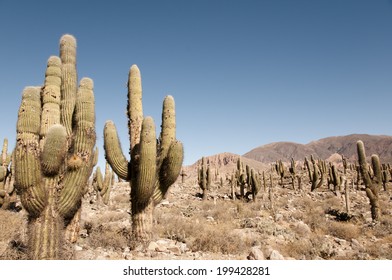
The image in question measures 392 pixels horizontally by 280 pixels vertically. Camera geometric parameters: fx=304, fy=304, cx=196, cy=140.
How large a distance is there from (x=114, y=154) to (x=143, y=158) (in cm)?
96

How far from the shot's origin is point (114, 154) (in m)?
8.15

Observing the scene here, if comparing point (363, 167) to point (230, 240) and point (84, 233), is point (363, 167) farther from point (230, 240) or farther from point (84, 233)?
point (84, 233)

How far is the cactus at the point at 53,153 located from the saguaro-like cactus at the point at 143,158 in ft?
4.71

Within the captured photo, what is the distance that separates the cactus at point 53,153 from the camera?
550 cm

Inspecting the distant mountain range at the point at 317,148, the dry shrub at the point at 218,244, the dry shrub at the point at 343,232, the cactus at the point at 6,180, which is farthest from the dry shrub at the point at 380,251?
the distant mountain range at the point at 317,148

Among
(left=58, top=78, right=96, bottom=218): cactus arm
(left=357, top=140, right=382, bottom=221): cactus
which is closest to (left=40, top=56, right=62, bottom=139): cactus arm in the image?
(left=58, top=78, right=96, bottom=218): cactus arm

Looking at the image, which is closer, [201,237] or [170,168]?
[170,168]

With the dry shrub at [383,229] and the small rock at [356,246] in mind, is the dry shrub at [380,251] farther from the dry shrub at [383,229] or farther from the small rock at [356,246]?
the dry shrub at [383,229]

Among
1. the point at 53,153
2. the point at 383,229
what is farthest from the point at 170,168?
the point at 383,229

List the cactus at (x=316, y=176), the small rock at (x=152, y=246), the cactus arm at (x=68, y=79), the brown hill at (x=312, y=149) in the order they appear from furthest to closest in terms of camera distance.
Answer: the brown hill at (x=312, y=149), the cactus at (x=316, y=176), the small rock at (x=152, y=246), the cactus arm at (x=68, y=79)

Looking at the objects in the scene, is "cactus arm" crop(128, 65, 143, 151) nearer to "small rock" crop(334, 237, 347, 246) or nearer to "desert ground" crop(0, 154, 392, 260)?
"desert ground" crop(0, 154, 392, 260)

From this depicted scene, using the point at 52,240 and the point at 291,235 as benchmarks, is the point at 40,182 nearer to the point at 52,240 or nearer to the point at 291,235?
the point at 52,240

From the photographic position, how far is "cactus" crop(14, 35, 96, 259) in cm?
550

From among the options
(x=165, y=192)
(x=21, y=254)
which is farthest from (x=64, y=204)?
(x=165, y=192)
